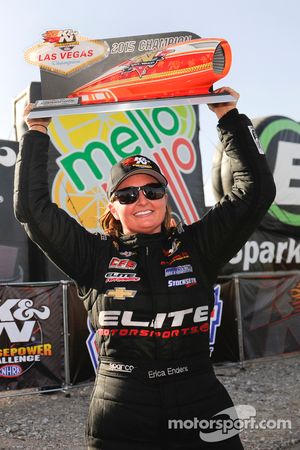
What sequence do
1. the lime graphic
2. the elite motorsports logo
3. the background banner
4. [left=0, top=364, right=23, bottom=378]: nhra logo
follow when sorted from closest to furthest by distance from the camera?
the elite motorsports logo, [left=0, top=364, right=23, bottom=378]: nhra logo, the background banner, the lime graphic

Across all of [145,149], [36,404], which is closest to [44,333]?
[36,404]

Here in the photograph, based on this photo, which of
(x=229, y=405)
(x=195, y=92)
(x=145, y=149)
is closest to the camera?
(x=229, y=405)

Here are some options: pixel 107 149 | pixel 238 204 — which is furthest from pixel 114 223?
pixel 107 149

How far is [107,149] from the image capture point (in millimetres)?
9703

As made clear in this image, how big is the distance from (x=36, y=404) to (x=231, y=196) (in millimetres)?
5803

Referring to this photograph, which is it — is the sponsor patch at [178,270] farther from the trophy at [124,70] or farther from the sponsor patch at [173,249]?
the trophy at [124,70]

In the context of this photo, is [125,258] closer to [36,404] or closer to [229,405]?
[229,405]

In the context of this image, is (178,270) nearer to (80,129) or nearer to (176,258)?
(176,258)

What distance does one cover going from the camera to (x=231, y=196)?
2.46 metres

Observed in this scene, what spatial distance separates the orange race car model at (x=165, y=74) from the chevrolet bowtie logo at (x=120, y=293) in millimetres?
997

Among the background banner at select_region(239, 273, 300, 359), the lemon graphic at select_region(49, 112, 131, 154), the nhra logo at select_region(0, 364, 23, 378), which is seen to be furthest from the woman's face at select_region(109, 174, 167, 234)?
the lemon graphic at select_region(49, 112, 131, 154)

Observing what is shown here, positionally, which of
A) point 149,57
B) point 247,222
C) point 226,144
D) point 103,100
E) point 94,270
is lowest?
point 94,270

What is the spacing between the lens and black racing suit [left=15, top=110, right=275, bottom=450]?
2.11 metres

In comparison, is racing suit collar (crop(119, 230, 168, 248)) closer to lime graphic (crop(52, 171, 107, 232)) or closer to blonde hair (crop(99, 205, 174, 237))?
blonde hair (crop(99, 205, 174, 237))
